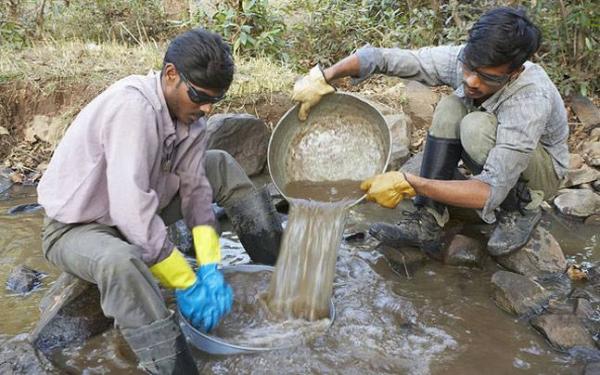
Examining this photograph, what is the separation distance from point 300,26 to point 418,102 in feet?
6.67

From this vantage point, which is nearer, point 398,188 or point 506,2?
point 398,188

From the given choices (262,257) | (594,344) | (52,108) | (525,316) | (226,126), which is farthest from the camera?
(52,108)

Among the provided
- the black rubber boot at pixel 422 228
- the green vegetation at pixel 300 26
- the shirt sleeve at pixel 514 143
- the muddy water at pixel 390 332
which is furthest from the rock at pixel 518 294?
the green vegetation at pixel 300 26

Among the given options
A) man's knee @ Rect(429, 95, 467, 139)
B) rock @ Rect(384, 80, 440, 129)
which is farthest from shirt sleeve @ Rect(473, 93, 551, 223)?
rock @ Rect(384, 80, 440, 129)

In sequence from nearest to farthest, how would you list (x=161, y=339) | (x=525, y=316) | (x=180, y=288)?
(x=161, y=339), (x=180, y=288), (x=525, y=316)

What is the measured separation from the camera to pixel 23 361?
2510mm

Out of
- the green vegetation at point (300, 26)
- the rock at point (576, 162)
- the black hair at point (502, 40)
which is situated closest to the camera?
the black hair at point (502, 40)

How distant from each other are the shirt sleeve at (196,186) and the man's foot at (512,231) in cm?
170

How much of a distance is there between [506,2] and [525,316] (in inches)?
159

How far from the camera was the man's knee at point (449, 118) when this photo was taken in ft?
11.1

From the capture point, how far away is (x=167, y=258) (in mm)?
2445

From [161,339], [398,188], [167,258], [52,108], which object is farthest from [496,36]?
[52,108]

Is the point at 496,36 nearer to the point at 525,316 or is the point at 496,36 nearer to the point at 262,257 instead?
the point at 525,316

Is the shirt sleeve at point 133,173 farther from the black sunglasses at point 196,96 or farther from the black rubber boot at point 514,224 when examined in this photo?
the black rubber boot at point 514,224
